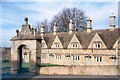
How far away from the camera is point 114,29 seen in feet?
122

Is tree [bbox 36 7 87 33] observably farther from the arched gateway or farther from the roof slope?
the arched gateway

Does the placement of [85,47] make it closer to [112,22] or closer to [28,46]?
[112,22]

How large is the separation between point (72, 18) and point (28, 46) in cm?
3503

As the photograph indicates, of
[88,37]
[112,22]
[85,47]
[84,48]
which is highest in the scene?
[112,22]

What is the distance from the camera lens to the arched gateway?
21703mm

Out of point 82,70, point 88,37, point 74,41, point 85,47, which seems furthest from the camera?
point 74,41

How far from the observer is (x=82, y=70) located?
21953 mm

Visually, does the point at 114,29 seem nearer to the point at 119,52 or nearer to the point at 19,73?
the point at 119,52

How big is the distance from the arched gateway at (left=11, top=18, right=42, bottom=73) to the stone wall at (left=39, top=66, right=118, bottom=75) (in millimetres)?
1405

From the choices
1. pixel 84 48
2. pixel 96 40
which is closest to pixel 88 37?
pixel 96 40

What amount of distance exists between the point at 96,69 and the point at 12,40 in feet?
38.3

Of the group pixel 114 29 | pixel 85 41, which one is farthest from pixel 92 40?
pixel 114 29

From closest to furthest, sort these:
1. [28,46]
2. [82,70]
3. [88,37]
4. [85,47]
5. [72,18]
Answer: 1. [82,70]
2. [28,46]
3. [85,47]
4. [88,37]
5. [72,18]

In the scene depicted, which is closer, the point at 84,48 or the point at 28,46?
the point at 28,46
